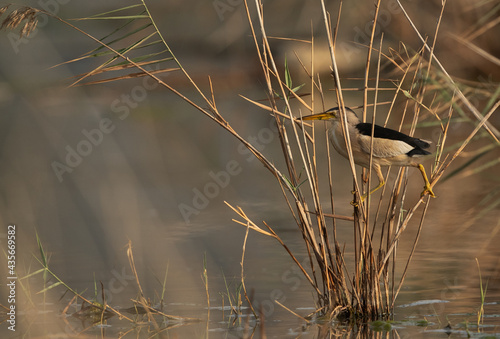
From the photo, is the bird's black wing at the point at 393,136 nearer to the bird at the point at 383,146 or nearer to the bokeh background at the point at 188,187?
the bird at the point at 383,146

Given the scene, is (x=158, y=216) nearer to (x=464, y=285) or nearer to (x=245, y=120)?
(x=464, y=285)

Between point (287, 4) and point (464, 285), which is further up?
point (287, 4)

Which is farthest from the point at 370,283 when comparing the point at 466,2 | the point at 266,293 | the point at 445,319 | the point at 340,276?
the point at 466,2

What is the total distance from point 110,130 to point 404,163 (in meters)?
7.51

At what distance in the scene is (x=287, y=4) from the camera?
14258mm

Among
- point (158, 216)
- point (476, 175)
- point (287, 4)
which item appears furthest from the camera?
point (287, 4)

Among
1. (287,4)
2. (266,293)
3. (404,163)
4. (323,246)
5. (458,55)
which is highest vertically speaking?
(287,4)
